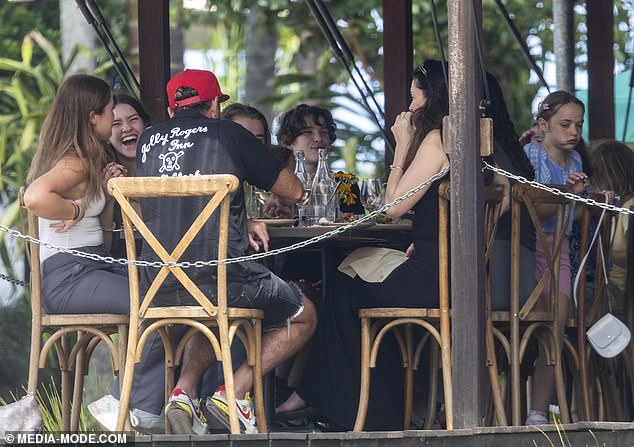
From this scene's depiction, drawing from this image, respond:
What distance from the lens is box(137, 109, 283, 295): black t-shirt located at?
16.5 ft

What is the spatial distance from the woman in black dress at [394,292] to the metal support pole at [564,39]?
3894mm

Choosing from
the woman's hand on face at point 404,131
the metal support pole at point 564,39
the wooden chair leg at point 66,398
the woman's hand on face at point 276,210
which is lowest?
the wooden chair leg at point 66,398

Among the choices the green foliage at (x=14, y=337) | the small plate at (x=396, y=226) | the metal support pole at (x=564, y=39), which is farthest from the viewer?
the green foliage at (x=14, y=337)

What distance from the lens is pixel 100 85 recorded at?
219 inches

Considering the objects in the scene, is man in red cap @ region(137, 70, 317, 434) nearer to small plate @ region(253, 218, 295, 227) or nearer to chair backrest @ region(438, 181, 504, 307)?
small plate @ region(253, 218, 295, 227)

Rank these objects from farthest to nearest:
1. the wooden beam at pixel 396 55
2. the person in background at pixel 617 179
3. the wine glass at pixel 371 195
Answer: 1. the wooden beam at pixel 396 55
2. the person in background at pixel 617 179
3. the wine glass at pixel 371 195

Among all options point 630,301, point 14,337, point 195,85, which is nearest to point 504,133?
point 630,301

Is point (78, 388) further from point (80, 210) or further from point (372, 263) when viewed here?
point (372, 263)

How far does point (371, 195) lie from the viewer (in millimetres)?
6227

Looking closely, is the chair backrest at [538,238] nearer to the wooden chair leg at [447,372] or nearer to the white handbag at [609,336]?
the white handbag at [609,336]

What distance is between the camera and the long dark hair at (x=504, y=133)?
566 centimetres

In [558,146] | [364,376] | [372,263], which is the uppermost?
[558,146]

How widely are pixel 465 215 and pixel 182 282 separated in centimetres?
99

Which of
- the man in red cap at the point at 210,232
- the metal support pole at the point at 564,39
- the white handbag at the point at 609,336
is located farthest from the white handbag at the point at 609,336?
the metal support pole at the point at 564,39
